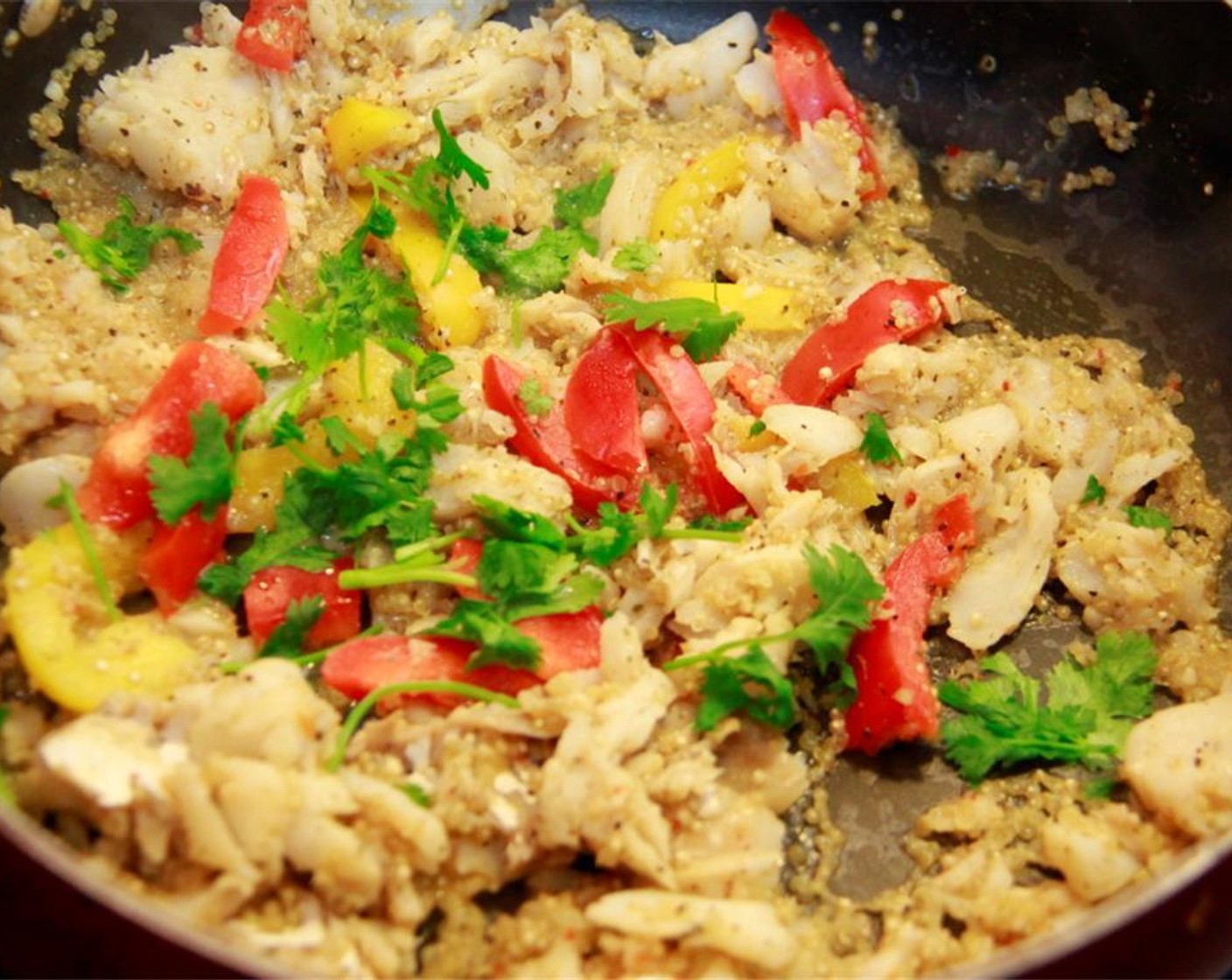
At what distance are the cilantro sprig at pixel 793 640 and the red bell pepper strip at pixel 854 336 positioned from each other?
0.53 meters

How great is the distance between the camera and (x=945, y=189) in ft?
10.8

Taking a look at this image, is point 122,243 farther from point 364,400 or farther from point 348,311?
point 364,400

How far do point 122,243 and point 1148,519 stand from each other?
7.42 ft

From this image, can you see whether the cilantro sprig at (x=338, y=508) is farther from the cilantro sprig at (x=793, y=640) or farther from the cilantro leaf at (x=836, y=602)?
the cilantro leaf at (x=836, y=602)

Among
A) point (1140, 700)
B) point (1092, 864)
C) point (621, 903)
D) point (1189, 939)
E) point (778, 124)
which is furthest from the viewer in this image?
point (778, 124)

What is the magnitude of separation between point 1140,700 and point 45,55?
8.87ft

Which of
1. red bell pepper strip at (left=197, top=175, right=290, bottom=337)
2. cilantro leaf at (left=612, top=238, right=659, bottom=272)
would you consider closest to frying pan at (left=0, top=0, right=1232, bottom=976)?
red bell pepper strip at (left=197, top=175, right=290, bottom=337)

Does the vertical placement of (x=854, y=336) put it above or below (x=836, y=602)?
above

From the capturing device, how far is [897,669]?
7.58 feet

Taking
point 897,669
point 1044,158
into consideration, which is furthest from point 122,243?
point 1044,158

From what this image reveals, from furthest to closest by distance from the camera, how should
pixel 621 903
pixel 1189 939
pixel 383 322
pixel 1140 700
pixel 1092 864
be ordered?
pixel 383 322, pixel 1140 700, pixel 1092 864, pixel 621 903, pixel 1189 939

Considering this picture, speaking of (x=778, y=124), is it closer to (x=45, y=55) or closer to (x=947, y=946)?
(x=45, y=55)

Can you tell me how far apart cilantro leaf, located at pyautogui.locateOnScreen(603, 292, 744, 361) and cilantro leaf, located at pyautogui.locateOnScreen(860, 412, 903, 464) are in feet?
1.19

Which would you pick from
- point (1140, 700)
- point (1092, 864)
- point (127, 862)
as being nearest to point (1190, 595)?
point (1140, 700)
